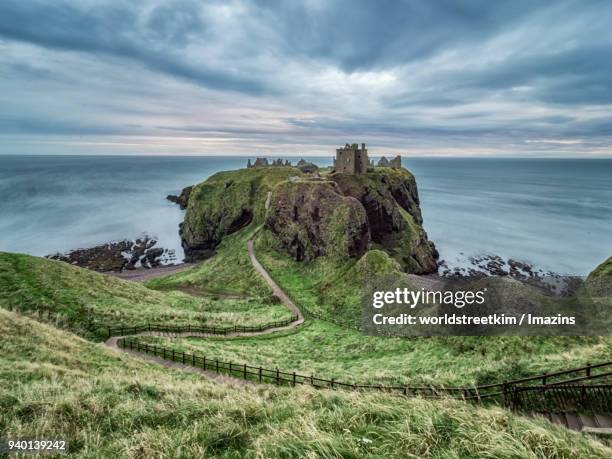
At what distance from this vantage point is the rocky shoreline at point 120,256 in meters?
78.7

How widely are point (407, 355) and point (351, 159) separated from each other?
6623 centimetres

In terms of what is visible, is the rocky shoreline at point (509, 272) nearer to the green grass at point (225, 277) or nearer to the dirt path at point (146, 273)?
the green grass at point (225, 277)

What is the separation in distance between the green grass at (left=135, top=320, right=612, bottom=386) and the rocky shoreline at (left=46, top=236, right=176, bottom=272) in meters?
61.9

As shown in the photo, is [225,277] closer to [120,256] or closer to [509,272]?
Answer: [120,256]

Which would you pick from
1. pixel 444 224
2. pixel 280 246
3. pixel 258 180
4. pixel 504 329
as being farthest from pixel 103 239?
pixel 444 224

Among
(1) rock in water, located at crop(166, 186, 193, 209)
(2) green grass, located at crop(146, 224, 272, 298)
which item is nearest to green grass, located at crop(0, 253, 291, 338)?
(2) green grass, located at crop(146, 224, 272, 298)

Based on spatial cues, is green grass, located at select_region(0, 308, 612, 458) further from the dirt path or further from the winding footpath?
the dirt path

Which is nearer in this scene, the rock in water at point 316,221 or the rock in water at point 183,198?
the rock in water at point 316,221

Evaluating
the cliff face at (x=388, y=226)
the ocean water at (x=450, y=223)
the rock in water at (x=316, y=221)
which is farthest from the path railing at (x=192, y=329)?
the ocean water at (x=450, y=223)

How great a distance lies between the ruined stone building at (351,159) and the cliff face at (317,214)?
2600mm

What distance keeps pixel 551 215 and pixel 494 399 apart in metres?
151

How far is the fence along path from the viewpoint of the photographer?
32.9 feet

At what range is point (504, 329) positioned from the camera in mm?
22031

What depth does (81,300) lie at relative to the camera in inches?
1121
